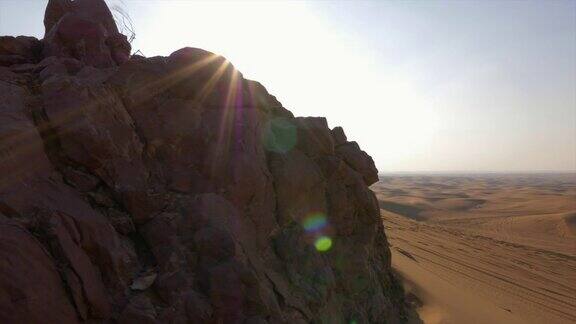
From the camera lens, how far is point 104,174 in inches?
189

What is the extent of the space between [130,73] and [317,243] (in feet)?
12.4

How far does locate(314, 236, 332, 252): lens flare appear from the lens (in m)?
6.59

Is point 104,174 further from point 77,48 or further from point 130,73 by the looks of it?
point 77,48

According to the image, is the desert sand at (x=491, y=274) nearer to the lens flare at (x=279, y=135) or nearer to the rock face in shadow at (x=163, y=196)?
the rock face in shadow at (x=163, y=196)

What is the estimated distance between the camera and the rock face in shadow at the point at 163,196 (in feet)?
13.1

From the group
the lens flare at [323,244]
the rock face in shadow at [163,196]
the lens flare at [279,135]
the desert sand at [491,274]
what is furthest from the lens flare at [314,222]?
the desert sand at [491,274]

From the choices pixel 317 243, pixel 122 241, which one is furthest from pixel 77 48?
pixel 317 243

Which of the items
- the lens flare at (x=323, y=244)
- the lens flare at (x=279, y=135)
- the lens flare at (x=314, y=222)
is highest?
the lens flare at (x=279, y=135)

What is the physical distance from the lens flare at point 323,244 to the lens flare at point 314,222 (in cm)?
17

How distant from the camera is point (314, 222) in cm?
678

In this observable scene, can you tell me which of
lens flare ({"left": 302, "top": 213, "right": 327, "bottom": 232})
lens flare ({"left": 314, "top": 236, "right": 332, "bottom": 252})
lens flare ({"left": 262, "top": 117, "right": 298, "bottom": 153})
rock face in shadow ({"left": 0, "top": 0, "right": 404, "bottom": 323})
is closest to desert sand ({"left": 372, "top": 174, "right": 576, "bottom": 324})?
rock face in shadow ({"left": 0, "top": 0, "right": 404, "bottom": 323})

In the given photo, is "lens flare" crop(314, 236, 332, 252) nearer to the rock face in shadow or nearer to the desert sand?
the rock face in shadow

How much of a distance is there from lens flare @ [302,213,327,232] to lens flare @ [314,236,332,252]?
0.57 feet

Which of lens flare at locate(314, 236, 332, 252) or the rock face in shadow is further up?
the rock face in shadow
